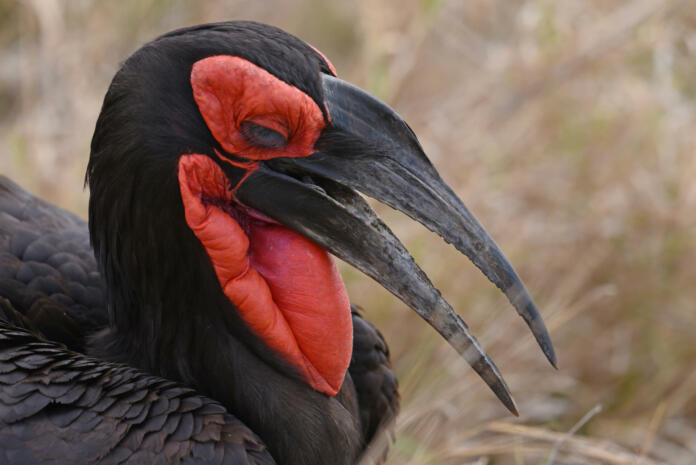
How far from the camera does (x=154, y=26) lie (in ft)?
13.4

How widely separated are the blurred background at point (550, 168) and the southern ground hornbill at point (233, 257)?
3.92ft

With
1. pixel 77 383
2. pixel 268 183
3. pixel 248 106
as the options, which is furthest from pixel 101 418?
pixel 248 106

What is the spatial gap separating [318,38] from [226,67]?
4150 millimetres

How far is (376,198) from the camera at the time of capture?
1974mm

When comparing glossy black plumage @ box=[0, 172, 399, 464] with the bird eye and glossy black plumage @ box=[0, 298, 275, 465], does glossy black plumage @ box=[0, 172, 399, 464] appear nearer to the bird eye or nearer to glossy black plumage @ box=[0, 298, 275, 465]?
glossy black plumage @ box=[0, 298, 275, 465]

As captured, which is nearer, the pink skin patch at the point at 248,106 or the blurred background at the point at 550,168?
the pink skin patch at the point at 248,106

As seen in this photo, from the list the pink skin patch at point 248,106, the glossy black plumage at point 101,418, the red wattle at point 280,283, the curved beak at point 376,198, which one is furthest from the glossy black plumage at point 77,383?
the pink skin patch at point 248,106

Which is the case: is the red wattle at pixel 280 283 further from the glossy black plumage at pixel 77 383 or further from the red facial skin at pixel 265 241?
the glossy black plumage at pixel 77 383

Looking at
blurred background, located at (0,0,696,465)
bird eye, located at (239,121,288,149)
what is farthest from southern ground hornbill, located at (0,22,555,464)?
blurred background, located at (0,0,696,465)

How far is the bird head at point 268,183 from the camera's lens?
193cm

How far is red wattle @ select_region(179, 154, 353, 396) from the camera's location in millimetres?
1973

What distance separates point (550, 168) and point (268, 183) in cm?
215

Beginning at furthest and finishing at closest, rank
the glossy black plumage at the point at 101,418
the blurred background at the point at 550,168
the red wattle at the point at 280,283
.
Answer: the blurred background at the point at 550,168
the red wattle at the point at 280,283
the glossy black plumage at the point at 101,418

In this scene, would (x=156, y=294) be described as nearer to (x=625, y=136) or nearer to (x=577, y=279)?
(x=577, y=279)
